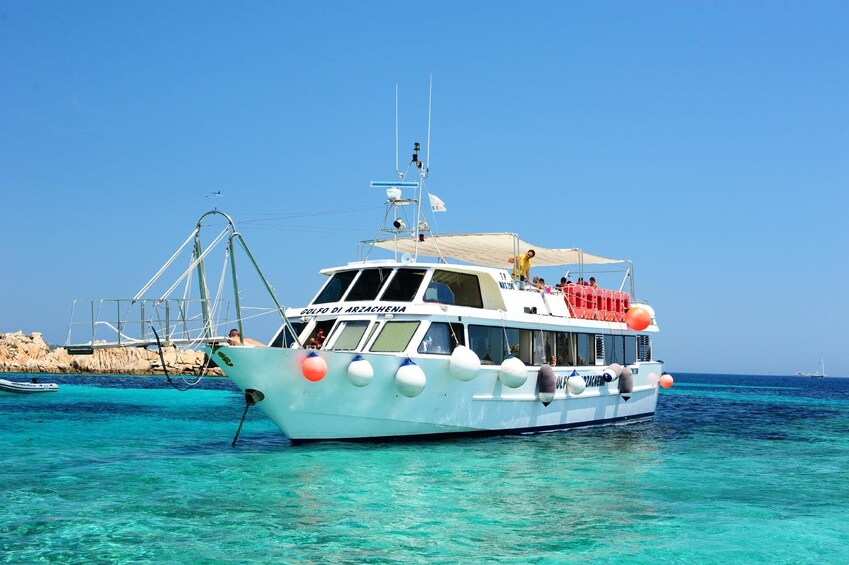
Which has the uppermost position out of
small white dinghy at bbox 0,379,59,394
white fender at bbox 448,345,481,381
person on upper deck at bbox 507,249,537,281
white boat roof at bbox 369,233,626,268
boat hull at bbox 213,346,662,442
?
white boat roof at bbox 369,233,626,268

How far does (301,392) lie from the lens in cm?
1413

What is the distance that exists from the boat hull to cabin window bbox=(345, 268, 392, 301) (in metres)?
2.83

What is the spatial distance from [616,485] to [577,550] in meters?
4.30

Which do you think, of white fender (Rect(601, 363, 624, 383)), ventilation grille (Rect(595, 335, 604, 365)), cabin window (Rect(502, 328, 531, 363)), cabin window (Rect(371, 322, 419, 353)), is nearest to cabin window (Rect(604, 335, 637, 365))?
ventilation grille (Rect(595, 335, 604, 365))

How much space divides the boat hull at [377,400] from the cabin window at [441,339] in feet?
1.24

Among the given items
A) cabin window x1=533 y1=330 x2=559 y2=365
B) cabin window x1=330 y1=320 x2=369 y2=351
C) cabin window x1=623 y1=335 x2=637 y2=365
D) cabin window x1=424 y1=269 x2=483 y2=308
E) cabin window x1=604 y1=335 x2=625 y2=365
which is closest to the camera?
cabin window x1=330 y1=320 x2=369 y2=351

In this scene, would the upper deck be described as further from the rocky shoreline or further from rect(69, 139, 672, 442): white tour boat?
the rocky shoreline

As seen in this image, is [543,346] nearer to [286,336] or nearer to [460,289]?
[460,289]

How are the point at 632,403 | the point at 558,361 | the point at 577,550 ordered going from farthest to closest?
the point at 632,403, the point at 558,361, the point at 577,550

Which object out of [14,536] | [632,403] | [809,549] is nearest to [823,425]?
[632,403]

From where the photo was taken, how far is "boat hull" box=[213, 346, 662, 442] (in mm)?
13914

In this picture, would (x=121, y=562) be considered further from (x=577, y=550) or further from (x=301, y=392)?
(x=301, y=392)

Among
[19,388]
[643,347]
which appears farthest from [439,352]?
[19,388]

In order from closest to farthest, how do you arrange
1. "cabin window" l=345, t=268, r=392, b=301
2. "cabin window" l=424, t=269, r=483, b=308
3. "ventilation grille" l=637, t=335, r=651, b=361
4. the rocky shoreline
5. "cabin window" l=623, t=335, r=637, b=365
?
"cabin window" l=345, t=268, r=392, b=301, "cabin window" l=424, t=269, r=483, b=308, "cabin window" l=623, t=335, r=637, b=365, "ventilation grille" l=637, t=335, r=651, b=361, the rocky shoreline
